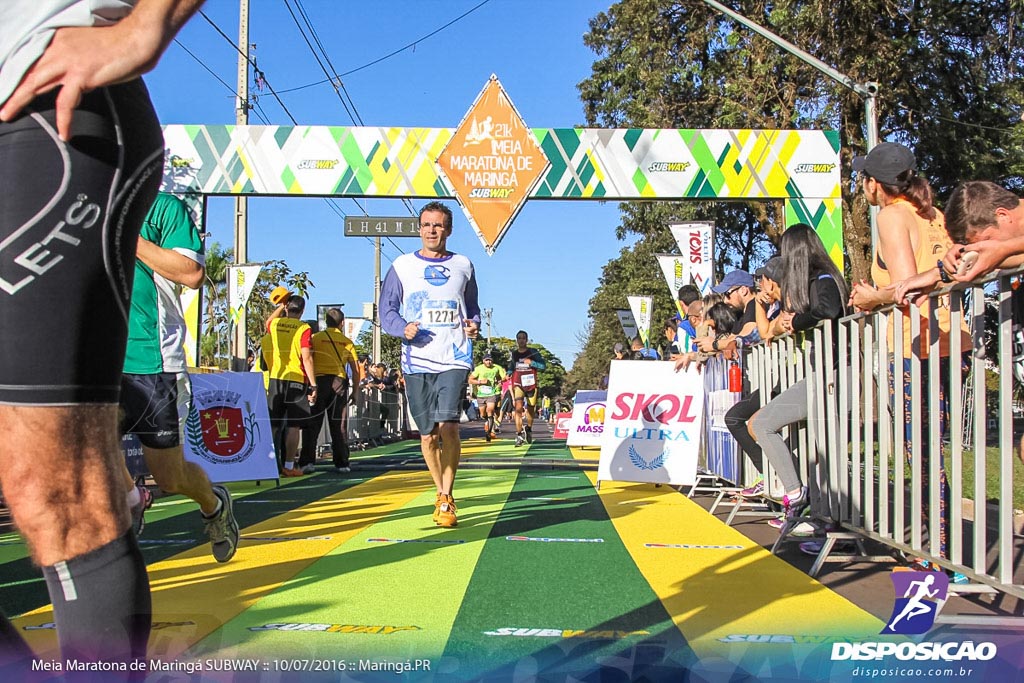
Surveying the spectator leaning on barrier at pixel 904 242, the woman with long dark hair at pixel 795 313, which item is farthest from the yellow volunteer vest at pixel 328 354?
the spectator leaning on barrier at pixel 904 242

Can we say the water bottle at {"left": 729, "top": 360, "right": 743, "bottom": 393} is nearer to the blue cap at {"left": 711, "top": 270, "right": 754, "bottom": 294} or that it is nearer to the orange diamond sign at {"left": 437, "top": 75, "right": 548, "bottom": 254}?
the blue cap at {"left": 711, "top": 270, "right": 754, "bottom": 294}

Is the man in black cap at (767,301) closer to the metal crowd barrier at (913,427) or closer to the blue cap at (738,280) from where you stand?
the metal crowd barrier at (913,427)

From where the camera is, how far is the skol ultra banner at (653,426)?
8.13 meters

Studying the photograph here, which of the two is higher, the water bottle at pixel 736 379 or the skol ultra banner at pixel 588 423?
the water bottle at pixel 736 379

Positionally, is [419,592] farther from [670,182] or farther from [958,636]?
[670,182]

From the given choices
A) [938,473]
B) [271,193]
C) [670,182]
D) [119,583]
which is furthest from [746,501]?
[271,193]

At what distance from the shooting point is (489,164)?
12711mm

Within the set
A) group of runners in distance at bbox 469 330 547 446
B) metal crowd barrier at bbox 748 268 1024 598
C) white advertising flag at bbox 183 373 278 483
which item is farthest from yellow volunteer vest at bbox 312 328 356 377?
metal crowd barrier at bbox 748 268 1024 598

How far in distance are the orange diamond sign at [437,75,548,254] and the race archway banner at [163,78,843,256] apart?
2 cm

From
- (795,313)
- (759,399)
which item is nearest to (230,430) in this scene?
(759,399)

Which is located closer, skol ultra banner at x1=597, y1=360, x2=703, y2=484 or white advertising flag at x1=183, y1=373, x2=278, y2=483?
skol ultra banner at x1=597, y1=360, x2=703, y2=484

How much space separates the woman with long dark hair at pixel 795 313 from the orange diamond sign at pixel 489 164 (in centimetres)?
762

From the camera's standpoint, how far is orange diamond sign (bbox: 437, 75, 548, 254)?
12656mm

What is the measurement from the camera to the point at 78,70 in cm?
145
